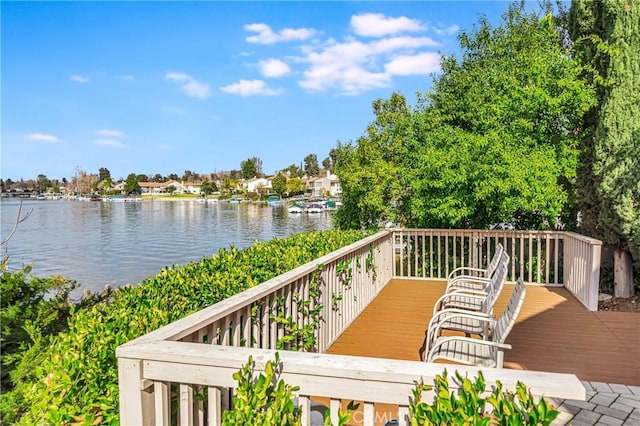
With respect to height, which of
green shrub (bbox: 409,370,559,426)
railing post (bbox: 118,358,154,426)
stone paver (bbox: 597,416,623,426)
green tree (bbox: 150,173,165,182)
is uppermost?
green tree (bbox: 150,173,165,182)

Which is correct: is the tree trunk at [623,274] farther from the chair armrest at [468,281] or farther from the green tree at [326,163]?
the green tree at [326,163]

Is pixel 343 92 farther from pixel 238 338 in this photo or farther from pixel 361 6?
pixel 238 338

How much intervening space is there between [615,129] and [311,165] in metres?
96.6

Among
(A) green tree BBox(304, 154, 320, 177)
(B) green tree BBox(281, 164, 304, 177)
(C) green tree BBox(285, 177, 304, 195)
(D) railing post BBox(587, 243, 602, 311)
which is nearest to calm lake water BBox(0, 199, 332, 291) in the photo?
(D) railing post BBox(587, 243, 602, 311)

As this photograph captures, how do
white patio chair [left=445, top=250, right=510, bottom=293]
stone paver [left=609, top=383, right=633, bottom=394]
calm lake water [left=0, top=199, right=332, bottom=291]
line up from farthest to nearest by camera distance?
calm lake water [left=0, top=199, right=332, bottom=291] → white patio chair [left=445, top=250, right=510, bottom=293] → stone paver [left=609, top=383, right=633, bottom=394]

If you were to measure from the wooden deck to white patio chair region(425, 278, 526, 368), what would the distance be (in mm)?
863

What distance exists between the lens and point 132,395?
4.77ft

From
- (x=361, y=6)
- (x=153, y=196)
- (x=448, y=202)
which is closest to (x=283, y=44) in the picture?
(x=361, y=6)

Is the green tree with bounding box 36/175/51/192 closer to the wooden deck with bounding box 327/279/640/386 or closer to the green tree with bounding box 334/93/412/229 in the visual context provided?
the green tree with bounding box 334/93/412/229

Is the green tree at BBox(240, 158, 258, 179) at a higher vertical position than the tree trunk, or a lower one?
higher

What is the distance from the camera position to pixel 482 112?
7.82m

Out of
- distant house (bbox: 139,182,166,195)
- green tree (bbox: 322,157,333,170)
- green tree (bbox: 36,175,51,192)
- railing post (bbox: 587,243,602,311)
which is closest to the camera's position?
railing post (bbox: 587,243,602,311)

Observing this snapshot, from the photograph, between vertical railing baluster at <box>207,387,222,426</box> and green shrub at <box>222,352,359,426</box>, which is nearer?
green shrub at <box>222,352,359,426</box>

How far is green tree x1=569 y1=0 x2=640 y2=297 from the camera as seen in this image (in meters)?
5.73
